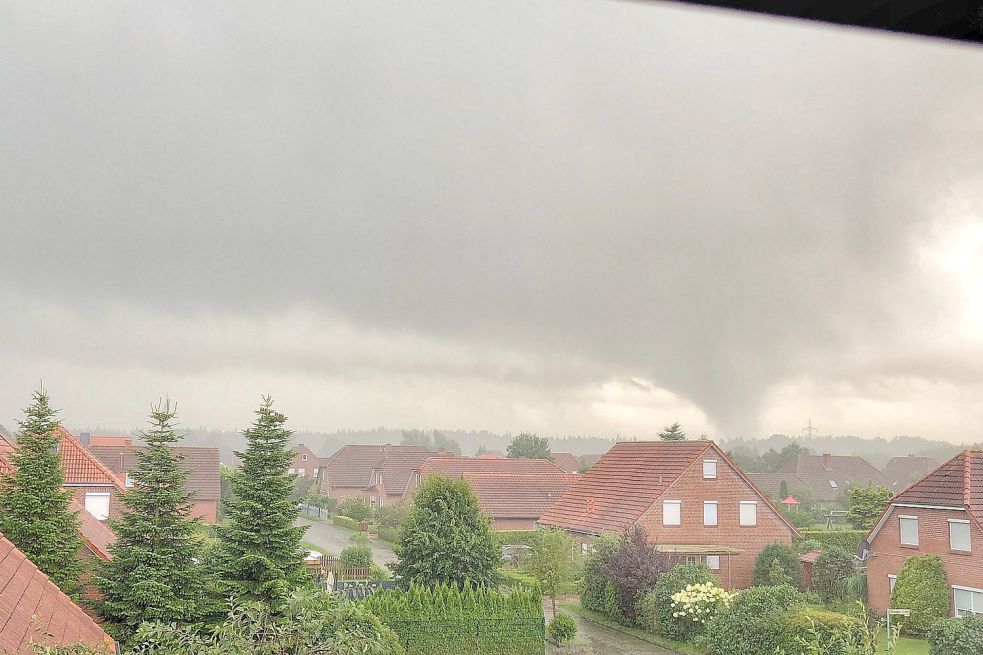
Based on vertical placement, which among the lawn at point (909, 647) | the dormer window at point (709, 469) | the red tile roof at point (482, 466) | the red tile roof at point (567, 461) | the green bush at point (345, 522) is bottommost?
the lawn at point (909, 647)

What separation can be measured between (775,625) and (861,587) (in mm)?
10243

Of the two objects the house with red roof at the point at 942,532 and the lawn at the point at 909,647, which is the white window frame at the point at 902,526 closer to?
the house with red roof at the point at 942,532

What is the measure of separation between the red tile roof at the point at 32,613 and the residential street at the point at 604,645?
42.6ft

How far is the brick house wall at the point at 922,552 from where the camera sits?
2089cm

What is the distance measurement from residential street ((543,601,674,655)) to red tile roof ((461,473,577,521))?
1873 cm

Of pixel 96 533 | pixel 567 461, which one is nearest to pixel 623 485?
pixel 96 533

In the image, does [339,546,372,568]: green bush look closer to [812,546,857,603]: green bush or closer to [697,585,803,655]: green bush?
[697,585,803,655]: green bush

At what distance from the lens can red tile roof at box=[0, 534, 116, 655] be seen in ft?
21.9

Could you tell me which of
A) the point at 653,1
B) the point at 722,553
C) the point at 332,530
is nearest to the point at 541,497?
the point at 332,530

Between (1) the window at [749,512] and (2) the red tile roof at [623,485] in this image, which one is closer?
(2) the red tile roof at [623,485]

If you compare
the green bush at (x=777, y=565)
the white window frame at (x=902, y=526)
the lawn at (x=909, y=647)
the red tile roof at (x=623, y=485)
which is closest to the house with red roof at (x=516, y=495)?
the red tile roof at (x=623, y=485)

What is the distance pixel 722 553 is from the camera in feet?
90.3

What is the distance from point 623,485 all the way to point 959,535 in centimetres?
1138

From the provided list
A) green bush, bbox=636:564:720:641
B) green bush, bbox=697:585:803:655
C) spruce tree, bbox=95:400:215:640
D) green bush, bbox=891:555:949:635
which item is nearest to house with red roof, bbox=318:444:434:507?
green bush, bbox=636:564:720:641
